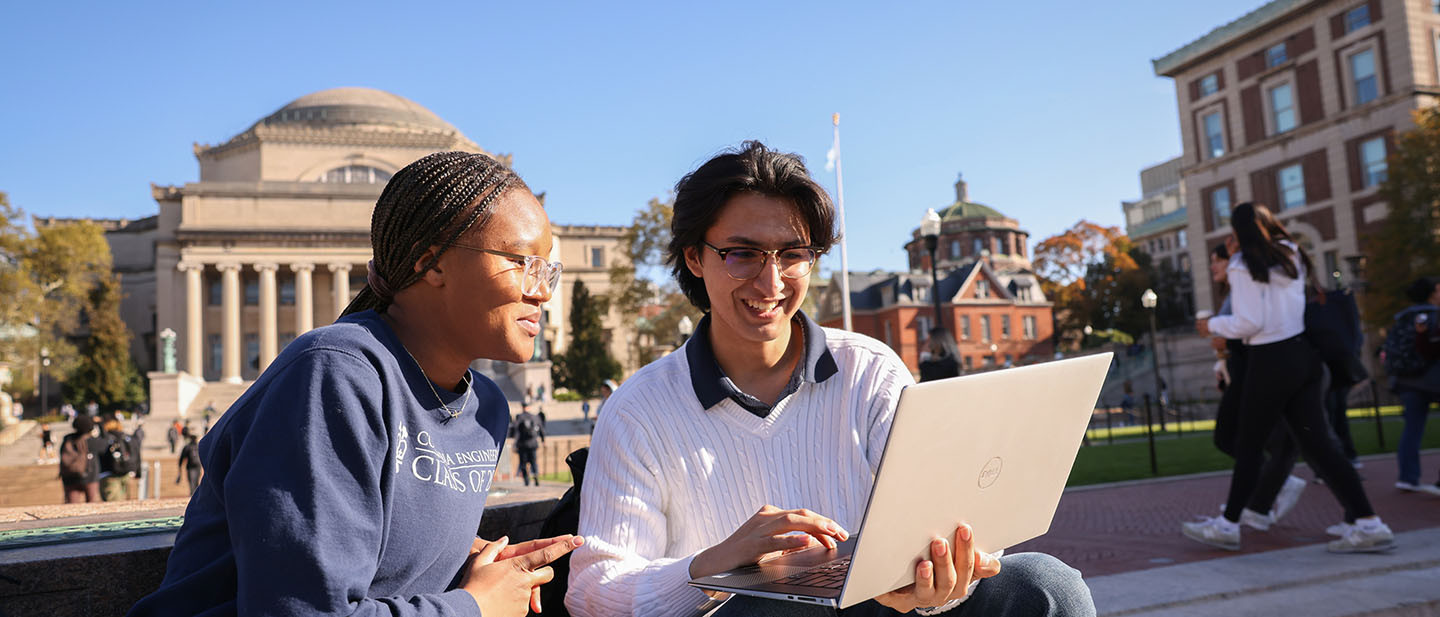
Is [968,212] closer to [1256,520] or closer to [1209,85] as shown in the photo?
[1209,85]

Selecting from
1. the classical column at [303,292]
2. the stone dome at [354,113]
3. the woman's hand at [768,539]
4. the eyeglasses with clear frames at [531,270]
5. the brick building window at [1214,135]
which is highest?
the stone dome at [354,113]

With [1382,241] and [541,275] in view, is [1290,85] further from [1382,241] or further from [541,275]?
[541,275]

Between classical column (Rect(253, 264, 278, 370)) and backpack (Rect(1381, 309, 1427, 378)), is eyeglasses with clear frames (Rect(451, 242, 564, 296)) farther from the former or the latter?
classical column (Rect(253, 264, 278, 370))

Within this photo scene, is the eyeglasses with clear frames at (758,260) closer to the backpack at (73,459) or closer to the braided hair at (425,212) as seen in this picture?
the braided hair at (425,212)

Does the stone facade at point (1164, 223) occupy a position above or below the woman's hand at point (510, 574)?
above

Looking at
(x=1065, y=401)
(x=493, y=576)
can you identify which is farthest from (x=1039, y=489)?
(x=493, y=576)

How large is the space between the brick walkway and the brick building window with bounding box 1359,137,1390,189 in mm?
30648

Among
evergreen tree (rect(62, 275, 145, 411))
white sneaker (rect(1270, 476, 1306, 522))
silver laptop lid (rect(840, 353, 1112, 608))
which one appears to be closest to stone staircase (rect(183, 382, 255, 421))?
evergreen tree (rect(62, 275, 145, 411))

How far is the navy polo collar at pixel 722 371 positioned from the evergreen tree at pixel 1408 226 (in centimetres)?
3289

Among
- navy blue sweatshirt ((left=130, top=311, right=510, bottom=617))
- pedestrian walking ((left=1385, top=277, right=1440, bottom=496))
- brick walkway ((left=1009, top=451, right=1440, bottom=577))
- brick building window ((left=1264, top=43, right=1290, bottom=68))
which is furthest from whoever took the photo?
brick building window ((left=1264, top=43, right=1290, bottom=68))

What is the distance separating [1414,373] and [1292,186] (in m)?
36.3

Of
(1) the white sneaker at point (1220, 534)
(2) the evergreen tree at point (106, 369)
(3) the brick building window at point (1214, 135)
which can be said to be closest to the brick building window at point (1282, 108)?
(3) the brick building window at point (1214, 135)

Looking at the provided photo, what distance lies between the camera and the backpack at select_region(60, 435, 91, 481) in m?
11.7

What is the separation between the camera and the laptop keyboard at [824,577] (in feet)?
5.47
